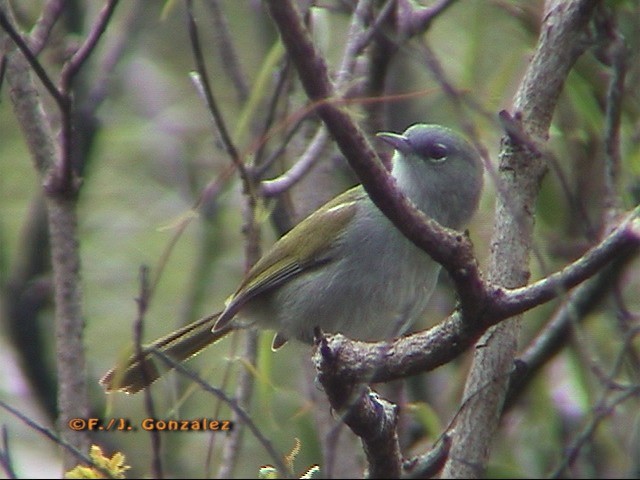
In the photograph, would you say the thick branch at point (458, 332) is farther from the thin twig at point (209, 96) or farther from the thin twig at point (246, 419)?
the thin twig at point (209, 96)

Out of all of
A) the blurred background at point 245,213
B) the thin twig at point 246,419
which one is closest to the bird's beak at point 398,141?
the blurred background at point 245,213

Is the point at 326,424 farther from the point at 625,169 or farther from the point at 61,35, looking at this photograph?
the point at 61,35

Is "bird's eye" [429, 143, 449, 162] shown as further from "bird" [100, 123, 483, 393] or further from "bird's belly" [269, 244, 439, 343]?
"bird's belly" [269, 244, 439, 343]

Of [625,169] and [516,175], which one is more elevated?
[516,175]

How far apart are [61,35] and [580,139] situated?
254 cm

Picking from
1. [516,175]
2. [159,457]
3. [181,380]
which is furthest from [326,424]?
[159,457]

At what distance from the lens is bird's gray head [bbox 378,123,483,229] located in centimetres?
429

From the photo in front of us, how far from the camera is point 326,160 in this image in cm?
541

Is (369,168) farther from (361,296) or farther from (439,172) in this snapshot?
(439,172)

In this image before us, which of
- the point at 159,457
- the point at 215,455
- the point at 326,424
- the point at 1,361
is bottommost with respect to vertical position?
the point at 215,455

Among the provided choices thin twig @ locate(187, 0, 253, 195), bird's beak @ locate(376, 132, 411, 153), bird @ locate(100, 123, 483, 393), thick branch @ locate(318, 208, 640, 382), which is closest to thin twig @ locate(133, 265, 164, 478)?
thick branch @ locate(318, 208, 640, 382)

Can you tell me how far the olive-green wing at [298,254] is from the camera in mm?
4246

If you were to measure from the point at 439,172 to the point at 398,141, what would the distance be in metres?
0.19

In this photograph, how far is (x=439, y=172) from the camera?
4301 mm
